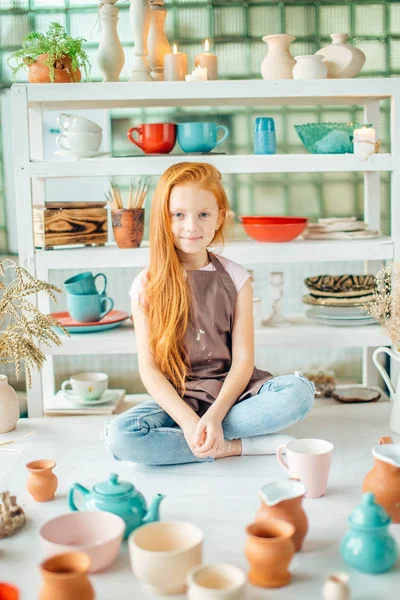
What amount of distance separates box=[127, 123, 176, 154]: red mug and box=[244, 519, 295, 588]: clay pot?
1.59 metres

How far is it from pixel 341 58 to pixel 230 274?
951mm

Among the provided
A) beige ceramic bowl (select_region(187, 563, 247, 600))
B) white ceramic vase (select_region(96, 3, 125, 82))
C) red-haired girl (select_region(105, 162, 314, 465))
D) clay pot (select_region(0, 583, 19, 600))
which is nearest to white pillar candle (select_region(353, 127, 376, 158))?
red-haired girl (select_region(105, 162, 314, 465))

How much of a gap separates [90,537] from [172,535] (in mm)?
198

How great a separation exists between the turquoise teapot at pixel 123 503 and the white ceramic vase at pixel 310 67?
5.49ft

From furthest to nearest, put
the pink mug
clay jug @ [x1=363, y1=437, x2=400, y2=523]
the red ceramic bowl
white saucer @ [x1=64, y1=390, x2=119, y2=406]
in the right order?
white saucer @ [x1=64, y1=390, x2=119, y2=406] < the red ceramic bowl < the pink mug < clay jug @ [x1=363, y1=437, x2=400, y2=523]

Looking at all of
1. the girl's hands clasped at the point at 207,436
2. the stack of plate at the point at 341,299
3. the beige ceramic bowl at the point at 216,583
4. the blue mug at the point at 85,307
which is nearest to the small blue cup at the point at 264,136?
the stack of plate at the point at 341,299

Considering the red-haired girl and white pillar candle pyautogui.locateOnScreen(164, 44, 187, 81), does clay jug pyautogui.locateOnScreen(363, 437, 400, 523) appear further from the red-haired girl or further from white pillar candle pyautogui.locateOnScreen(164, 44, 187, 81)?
white pillar candle pyautogui.locateOnScreen(164, 44, 187, 81)

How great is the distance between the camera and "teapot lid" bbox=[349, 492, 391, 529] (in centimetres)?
151

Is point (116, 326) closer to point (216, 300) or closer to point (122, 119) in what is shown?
point (216, 300)

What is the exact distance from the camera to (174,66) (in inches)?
106

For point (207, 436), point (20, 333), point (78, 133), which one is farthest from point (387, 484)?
point (78, 133)

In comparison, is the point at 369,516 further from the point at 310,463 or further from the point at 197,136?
the point at 197,136

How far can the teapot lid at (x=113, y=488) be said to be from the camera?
1.65 meters

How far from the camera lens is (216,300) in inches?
95.0
